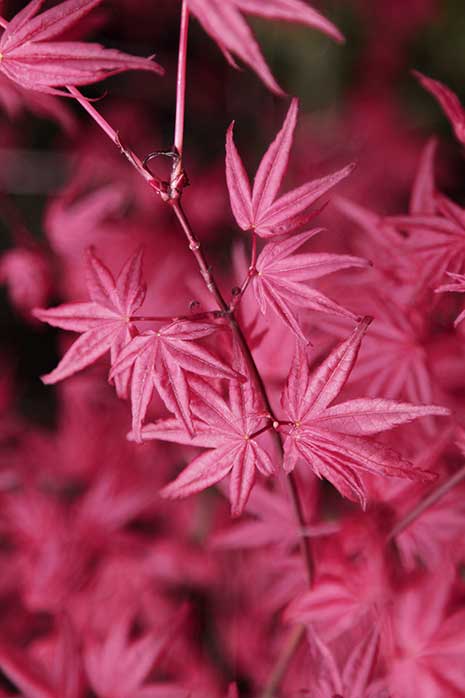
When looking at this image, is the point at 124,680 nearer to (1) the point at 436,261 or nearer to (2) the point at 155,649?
(2) the point at 155,649

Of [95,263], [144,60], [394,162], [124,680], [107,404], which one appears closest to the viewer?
[144,60]

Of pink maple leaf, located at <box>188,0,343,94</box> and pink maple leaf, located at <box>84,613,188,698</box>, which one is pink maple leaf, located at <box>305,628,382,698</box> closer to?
pink maple leaf, located at <box>84,613,188,698</box>

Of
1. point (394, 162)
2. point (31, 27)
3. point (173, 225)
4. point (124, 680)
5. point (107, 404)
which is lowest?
point (124, 680)

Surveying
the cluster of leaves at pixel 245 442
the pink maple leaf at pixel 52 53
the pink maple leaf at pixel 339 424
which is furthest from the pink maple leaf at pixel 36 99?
the pink maple leaf at pixel 339 424

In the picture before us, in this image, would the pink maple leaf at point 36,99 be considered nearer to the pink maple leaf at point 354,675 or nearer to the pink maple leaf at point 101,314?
the pink maple leaf at point 101,314

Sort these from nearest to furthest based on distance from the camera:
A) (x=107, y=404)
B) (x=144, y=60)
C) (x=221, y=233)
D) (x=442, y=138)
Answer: (x=144, y=60) → (x=107, y=404) → (x=221, y=233) → (x=442, y=138)

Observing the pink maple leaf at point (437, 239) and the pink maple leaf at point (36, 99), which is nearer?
the pink maple leaf at point (437, 239)

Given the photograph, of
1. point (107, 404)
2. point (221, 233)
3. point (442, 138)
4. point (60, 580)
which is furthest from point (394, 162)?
point (60, 580)
